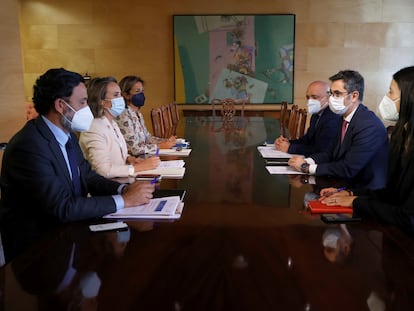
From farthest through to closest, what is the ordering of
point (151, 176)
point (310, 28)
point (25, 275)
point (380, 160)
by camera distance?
point (310, 28)
point (380, 160)
point (151, 176)
point (25, 275)

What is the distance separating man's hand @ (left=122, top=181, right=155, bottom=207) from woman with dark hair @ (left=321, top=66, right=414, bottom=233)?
0.70m

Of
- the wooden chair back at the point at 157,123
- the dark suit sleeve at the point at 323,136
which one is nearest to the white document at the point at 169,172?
the dark suit sleeve at the point at 323,136

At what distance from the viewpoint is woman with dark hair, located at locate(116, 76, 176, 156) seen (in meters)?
3.09

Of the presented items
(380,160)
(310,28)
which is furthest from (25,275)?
(310,28)

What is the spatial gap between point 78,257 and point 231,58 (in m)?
5.71

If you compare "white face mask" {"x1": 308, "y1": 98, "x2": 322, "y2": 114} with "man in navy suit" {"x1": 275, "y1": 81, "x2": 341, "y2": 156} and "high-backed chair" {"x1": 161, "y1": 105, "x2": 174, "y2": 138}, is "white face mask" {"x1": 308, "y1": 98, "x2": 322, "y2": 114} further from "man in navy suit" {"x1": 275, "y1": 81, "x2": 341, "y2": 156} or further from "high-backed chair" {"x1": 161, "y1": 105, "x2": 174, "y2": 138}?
"high-backed chair" {"x1": 161, "y1": 105, "x2": 174, "y2": 138}

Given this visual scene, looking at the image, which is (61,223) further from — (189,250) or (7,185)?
(189,250)

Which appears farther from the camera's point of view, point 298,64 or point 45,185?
point 298,64

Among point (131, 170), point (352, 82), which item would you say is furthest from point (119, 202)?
point (352, 82)

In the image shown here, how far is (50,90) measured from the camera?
1.73 metres

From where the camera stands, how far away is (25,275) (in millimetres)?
1110

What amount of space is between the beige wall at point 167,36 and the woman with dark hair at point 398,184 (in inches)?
196

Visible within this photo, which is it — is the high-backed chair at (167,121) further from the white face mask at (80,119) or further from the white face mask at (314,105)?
the white face mask at (80,119)

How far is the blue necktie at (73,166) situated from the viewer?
1.80 metres
